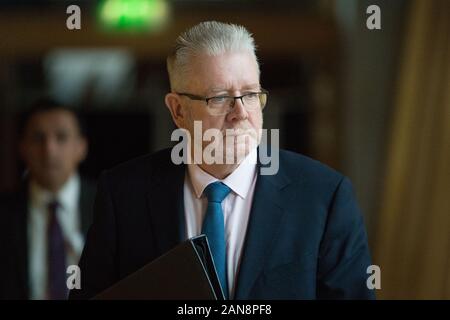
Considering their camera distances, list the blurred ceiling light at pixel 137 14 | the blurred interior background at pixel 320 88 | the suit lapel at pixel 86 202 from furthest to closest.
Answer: the blurred ceiling light at pixel 137 14, the blurred interior background at pixel 320 88, the suit lapel at pixel 86 202

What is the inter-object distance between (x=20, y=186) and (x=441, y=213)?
0.98 meters

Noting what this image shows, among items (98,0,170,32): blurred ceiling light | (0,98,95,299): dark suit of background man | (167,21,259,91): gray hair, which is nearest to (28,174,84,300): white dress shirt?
(0,98,95,299): dark suit of background man

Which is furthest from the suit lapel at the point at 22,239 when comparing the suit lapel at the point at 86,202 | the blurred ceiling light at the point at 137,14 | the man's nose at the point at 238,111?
the blurred ceiling light at the point at 137,14

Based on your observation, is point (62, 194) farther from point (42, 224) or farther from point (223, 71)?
point (223, 71)

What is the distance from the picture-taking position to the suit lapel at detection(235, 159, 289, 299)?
2.63ft

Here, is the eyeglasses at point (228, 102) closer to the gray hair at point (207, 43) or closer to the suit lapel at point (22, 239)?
the gray hair at point (207, 43)

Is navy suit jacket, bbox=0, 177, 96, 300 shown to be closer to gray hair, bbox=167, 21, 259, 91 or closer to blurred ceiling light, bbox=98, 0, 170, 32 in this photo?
gray hair, bbox=167, 21, 259, 91

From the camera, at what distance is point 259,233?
2.64 feet

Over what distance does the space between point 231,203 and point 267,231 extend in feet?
0.18

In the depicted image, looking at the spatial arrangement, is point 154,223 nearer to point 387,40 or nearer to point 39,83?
point 387,40

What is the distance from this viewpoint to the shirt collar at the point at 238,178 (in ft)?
2.70

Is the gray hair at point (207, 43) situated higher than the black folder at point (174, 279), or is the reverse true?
the gray hair at point (207, 43)

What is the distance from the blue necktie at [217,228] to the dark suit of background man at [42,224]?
22 centimetres

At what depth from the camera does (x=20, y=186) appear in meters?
1.07
